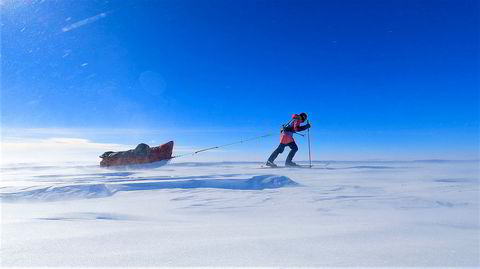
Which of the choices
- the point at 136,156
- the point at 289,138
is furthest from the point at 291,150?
the point at 136,156

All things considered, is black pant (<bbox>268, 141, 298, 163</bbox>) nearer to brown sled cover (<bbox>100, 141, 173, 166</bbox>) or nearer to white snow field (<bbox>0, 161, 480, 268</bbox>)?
brown sled cover (<bbox>100, 141, 173, 166</bbox>)

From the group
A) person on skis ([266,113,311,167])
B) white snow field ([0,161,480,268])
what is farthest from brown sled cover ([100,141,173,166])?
white snow field ([0,161,480,268])

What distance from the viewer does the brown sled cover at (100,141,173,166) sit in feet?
38.7

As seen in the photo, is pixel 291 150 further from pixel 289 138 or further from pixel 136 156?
pixel 136 156

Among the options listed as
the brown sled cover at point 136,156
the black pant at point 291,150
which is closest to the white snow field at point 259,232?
the black pant at point 291,150

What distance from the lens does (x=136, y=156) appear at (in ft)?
39.7

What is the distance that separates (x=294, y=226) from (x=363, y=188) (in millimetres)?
2850

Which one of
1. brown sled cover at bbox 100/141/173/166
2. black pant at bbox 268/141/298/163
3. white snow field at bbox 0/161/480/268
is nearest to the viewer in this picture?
Answer: white snow field at bbox 0/161/480/268

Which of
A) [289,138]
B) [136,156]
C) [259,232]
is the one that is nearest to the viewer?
[259,232]

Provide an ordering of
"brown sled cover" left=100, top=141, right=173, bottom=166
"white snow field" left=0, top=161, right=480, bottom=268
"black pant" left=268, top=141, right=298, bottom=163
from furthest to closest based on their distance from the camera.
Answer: "brown sled cover" left=100, top=141, right=173, bottom=166 < "black pant" left=268, top=141, right=298, bottom=163 < "white snow field" left=0, top=161, right=480, bottom=268

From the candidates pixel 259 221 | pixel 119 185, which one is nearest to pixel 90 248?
pixel 259 221

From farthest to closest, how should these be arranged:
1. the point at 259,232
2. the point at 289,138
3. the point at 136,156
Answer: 1. the point at 136,156
2. the point at 289,138
3. the point at 259,232

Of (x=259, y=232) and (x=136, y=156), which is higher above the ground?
(x=136, y=156)

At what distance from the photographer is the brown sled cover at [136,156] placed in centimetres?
1180
